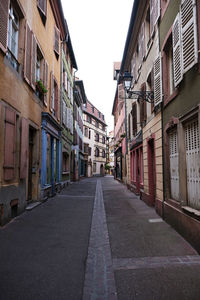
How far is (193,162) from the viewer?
4.68 m

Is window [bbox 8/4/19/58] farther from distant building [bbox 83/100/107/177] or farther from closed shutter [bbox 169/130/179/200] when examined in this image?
distant building [bbox 83/100/107/177]

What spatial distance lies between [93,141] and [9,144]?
123 feet

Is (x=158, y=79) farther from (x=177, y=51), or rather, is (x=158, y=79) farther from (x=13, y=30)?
(x=13, y=30)

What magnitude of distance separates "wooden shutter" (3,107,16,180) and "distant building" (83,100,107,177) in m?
31.0

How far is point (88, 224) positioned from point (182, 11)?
17.8ft

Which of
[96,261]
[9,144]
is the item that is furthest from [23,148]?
[96,261]

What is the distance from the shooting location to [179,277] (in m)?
3.14

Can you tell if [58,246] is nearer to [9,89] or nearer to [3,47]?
[9,89]

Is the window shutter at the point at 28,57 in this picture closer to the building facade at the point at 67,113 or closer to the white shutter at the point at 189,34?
the white shutter at the point at 189,34

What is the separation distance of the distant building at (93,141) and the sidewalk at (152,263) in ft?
106

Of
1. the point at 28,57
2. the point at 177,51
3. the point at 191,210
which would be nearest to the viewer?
the point at 191,210

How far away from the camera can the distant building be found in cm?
3985

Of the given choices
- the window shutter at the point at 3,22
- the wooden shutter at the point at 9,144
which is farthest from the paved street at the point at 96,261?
the window shutter at the point at 3,22

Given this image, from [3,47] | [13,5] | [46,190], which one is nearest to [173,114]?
[3,47]
